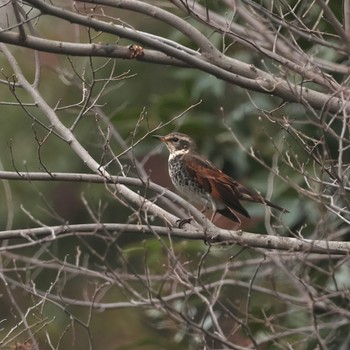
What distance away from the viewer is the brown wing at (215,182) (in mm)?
7203

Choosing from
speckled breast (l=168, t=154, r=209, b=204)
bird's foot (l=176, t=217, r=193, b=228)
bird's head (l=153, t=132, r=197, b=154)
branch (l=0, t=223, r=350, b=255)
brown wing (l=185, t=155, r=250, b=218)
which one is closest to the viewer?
branch (l=0, t=223, r=350, b=255)

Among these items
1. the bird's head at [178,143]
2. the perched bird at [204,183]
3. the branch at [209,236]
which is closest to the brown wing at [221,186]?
the perched bird at [204,183]

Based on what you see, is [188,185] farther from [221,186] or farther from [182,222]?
[182,222]

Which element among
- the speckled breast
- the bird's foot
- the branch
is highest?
the branch

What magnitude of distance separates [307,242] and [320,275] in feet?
6.18

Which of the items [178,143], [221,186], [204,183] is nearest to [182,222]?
[221,186]

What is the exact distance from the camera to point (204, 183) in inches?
294

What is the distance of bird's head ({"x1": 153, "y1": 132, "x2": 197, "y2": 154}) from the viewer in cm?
779

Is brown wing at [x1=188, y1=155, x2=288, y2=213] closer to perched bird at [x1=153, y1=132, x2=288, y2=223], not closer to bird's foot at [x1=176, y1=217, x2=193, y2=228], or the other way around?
perched bird at [x1=153, y1=132, x2=288, y2=223]

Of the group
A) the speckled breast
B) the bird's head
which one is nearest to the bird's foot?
the speckled breast

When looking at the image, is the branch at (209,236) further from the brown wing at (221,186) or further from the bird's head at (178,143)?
the bird's head at (178,143)

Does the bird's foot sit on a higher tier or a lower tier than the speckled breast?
higher

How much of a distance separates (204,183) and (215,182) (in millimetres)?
94

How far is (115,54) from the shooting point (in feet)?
18.9
